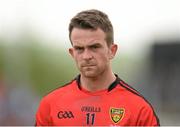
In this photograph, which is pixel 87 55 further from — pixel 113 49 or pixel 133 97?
pixel 133 97

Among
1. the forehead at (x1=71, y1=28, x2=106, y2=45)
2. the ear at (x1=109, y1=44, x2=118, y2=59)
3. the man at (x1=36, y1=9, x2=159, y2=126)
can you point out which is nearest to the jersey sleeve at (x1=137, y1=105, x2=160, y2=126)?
the man at (x1=36, y1=9, x2=159, y2=126)

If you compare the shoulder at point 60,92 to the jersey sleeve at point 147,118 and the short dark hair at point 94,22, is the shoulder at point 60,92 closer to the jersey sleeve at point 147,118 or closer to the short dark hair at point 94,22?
the short dark hair at point 94,22

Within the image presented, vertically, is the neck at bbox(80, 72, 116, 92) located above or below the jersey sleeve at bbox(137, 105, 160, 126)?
above

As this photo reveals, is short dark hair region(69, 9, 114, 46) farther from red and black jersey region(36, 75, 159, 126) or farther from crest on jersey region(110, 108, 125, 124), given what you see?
crest on jersey region(110, 108, 125, 124)

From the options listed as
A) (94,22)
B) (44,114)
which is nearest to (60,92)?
(44,114)

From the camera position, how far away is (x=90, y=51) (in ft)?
19.0

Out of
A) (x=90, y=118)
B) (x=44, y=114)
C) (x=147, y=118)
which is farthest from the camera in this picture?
(x=44, y=114)

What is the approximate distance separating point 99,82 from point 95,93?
9 cm

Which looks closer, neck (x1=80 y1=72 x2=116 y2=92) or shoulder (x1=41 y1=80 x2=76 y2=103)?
neck (x1=80 y1=72 x2=116 y2=92)

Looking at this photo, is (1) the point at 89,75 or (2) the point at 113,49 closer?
(1) the point at 89,75

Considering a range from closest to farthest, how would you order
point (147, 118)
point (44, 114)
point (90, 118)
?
point (147, 118) < point (90, 118) < point (44, 114)

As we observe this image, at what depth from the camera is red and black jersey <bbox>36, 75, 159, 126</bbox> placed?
580 cm

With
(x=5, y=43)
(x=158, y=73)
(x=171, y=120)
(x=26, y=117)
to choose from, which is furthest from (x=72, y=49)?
(x=5, y=43)

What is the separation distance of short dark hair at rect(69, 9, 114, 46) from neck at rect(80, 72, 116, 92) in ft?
0.82
